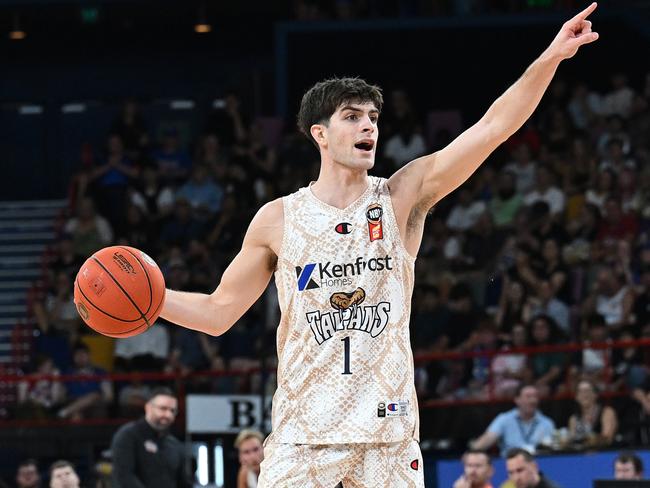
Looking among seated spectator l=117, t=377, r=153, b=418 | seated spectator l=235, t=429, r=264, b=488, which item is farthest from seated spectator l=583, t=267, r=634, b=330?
seated spectator l=117, t=377, r=153, b=418

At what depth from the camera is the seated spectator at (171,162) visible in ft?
61.2

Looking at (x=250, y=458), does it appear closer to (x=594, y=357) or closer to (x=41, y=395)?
(x=594, y=357)

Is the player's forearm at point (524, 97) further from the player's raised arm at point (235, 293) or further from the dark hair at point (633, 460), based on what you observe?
the dark hair at point (633, 460)

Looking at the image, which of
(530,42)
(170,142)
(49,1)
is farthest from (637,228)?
(49,1)

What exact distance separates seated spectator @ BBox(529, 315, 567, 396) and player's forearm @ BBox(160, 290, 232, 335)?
797cm

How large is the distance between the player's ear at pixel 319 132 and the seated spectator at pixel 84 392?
31.1 ft

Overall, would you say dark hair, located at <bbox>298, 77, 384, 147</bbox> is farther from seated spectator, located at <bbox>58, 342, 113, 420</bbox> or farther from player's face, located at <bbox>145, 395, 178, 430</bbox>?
seated spectator, located at <bbox>58, 342, 113, 420</bbox>

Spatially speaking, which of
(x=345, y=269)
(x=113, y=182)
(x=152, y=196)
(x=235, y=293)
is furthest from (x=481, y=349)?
(x=345, y=269)

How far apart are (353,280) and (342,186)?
0.41 meters

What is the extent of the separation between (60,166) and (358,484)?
18105 millimetres

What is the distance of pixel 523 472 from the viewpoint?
34.0 feet

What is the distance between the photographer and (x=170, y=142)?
19.2m

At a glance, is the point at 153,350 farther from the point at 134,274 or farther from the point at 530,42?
the point at 134,274

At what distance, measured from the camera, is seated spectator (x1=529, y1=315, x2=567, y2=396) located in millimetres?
13391
